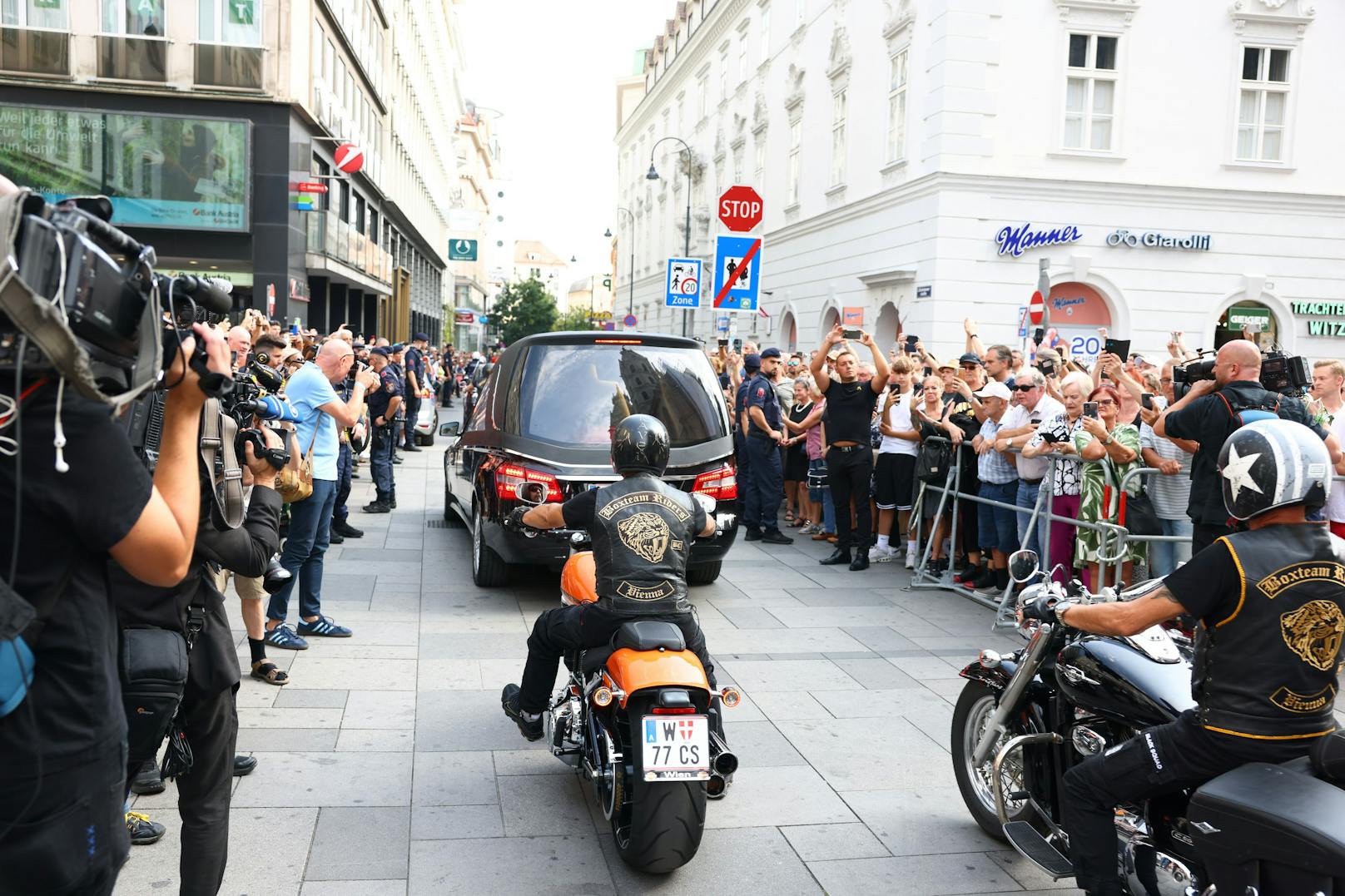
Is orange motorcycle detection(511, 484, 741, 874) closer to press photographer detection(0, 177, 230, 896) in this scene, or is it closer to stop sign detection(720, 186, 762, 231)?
press photographer detection(0, 177, 230, 896)

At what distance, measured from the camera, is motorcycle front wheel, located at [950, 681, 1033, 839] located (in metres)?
4.25

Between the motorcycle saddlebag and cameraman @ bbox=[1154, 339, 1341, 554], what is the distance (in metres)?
3.69

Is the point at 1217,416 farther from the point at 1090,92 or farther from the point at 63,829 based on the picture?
the point at 1090,92

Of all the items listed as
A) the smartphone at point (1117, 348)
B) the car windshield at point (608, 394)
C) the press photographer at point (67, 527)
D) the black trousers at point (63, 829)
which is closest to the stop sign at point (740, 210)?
the car windshield at point (608, 394)

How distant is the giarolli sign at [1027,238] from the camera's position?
2270 centimetres

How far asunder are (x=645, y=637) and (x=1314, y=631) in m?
2.10

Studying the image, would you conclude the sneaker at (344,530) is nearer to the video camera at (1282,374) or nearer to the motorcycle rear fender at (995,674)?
the video camera at (1282,374)

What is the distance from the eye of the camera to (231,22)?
79.4 ft

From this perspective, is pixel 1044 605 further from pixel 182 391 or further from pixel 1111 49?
pixel 1111 49

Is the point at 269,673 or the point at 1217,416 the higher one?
the point at 1217,416

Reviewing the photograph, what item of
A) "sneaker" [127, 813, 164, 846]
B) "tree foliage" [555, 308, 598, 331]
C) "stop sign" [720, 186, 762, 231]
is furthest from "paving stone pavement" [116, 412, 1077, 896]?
"tree foliage" [555, 308, 598, 331]

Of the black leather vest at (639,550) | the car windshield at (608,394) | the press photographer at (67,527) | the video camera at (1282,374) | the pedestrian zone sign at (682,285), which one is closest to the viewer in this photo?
the press photographer at (67,527)

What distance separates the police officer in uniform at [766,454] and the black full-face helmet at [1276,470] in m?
8.62

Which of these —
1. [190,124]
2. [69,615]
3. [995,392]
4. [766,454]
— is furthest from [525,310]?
[69,615]
